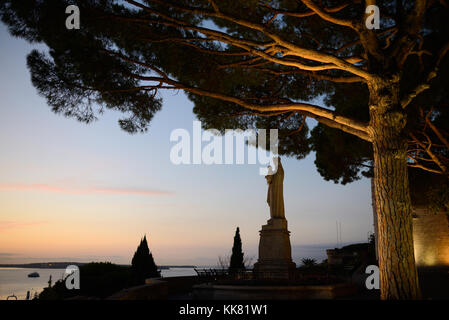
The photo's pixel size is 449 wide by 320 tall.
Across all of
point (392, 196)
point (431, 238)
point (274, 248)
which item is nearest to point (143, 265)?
point (274, 248)

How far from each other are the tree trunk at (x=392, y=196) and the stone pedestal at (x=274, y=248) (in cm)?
460

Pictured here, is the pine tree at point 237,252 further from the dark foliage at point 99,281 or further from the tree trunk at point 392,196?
the tree trunk at point 392,196

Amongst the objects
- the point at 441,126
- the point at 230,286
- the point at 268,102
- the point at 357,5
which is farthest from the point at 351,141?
the point at 230,286

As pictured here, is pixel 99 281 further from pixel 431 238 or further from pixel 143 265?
pixel 431 238

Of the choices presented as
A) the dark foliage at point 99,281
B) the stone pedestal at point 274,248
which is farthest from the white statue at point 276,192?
the dark foliage at point 99,281

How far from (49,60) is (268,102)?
186 inches

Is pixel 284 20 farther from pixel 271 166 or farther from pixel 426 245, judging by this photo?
pixel 426 245

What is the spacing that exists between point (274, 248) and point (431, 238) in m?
11.6

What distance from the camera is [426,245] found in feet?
55.5

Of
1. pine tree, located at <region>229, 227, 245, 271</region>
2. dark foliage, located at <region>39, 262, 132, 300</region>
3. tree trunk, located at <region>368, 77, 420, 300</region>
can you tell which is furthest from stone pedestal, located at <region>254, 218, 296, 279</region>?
pine tree, located at <region>229, 227, 245, 271</region>

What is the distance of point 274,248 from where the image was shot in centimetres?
932

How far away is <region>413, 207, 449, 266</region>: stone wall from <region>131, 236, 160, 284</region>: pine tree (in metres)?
13.0

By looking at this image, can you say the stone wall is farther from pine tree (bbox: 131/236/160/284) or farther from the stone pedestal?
pine tree (bbox: 131/236/160/284)

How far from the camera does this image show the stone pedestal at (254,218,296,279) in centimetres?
910
